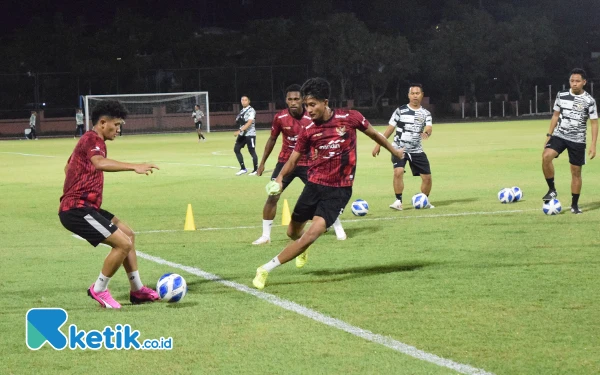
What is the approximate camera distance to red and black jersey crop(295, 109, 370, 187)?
9.51m

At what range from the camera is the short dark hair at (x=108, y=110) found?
8258 millimetres

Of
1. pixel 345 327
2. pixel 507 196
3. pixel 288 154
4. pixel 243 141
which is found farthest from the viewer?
pixel 243 141

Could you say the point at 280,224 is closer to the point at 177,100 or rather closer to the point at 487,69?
the point at 177,100

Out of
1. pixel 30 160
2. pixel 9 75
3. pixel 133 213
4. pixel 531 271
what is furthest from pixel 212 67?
pixel 531 271

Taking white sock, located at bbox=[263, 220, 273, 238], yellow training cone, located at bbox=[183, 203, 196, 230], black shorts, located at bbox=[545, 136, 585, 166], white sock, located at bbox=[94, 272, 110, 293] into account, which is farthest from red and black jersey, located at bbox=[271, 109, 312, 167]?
white sock, located at bbox=[94, 272, 110, 293]

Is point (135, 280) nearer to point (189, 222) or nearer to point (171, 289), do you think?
point (171, 289)

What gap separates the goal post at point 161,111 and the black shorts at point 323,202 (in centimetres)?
4886

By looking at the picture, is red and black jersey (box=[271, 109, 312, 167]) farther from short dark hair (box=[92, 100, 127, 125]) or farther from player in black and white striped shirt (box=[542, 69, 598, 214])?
short dark hair (box=[92, 100, 127, 125])

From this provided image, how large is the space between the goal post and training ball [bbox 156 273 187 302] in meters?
50.0

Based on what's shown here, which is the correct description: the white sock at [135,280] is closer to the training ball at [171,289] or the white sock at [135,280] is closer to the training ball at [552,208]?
the training ball at [171,289]

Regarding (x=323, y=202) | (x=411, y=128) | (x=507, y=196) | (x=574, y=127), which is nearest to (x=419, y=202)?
(x=411, y=128)

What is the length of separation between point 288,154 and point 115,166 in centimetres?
539

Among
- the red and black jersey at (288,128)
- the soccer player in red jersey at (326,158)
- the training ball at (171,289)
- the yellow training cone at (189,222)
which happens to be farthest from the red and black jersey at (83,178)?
the yellow training cone at (189,222)

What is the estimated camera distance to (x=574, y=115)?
14602 millimetres
